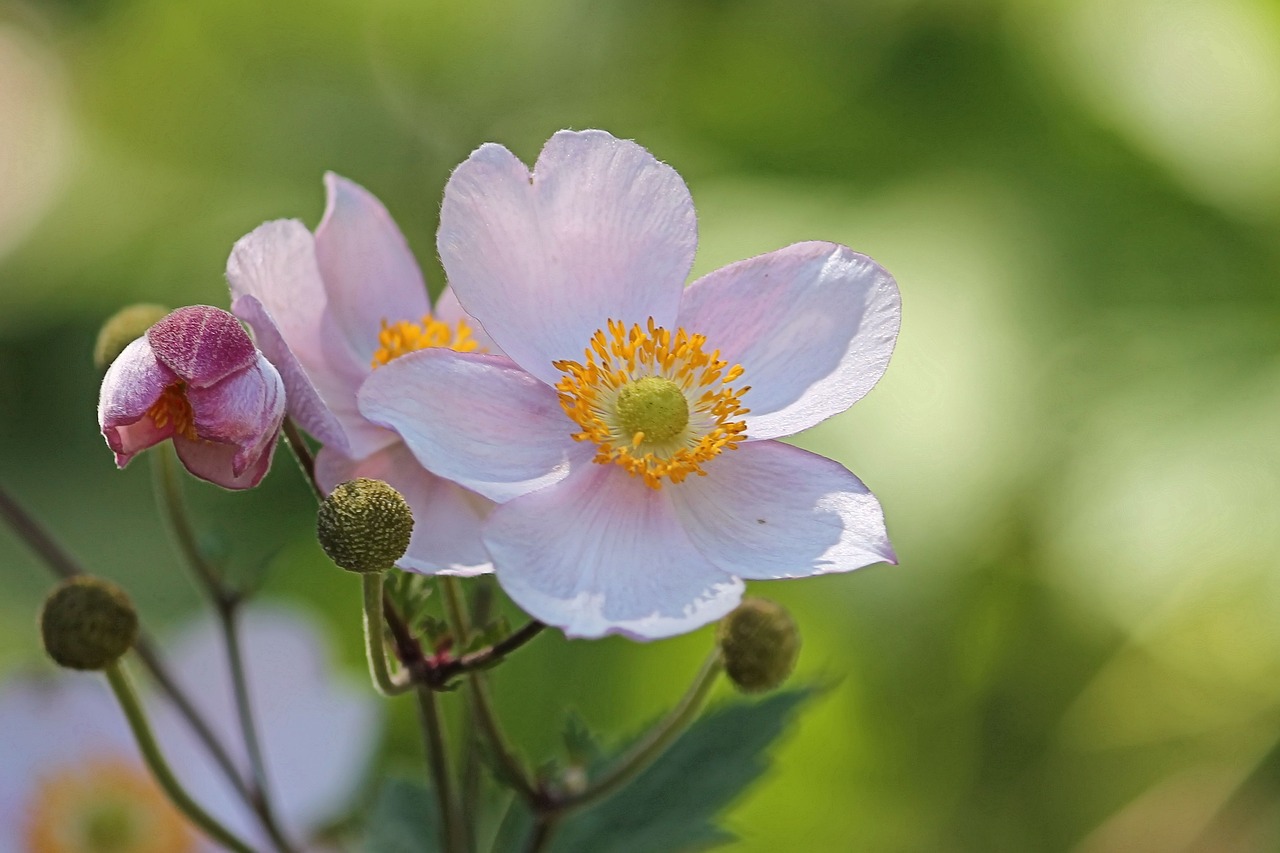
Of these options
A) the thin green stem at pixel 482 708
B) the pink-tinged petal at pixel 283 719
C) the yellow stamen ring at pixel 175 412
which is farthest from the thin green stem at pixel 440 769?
the pink-tinged petal at pixel 283 719

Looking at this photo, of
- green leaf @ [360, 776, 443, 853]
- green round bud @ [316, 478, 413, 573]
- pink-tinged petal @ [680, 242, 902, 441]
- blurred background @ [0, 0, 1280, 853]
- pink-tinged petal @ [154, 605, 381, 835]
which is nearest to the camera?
green round bud @ [316, 478, 413, 573]

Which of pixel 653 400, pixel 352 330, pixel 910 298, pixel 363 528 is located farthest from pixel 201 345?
pixel 910 298

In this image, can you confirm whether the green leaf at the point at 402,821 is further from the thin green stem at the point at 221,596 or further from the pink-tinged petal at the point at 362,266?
the pink-tinged petal at the point at 362,266

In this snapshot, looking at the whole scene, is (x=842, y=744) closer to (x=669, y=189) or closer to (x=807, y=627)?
(x=807, y=627)

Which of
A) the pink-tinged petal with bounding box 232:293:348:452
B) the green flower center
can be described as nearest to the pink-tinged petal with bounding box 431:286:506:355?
the green flower center

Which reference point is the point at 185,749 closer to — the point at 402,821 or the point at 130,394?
the point at 402,821

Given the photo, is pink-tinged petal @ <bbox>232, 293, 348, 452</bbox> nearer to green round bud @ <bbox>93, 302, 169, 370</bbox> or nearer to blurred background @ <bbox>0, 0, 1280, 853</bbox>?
green round bud @ <bbox>93, 302, 169, 370</bbox>
